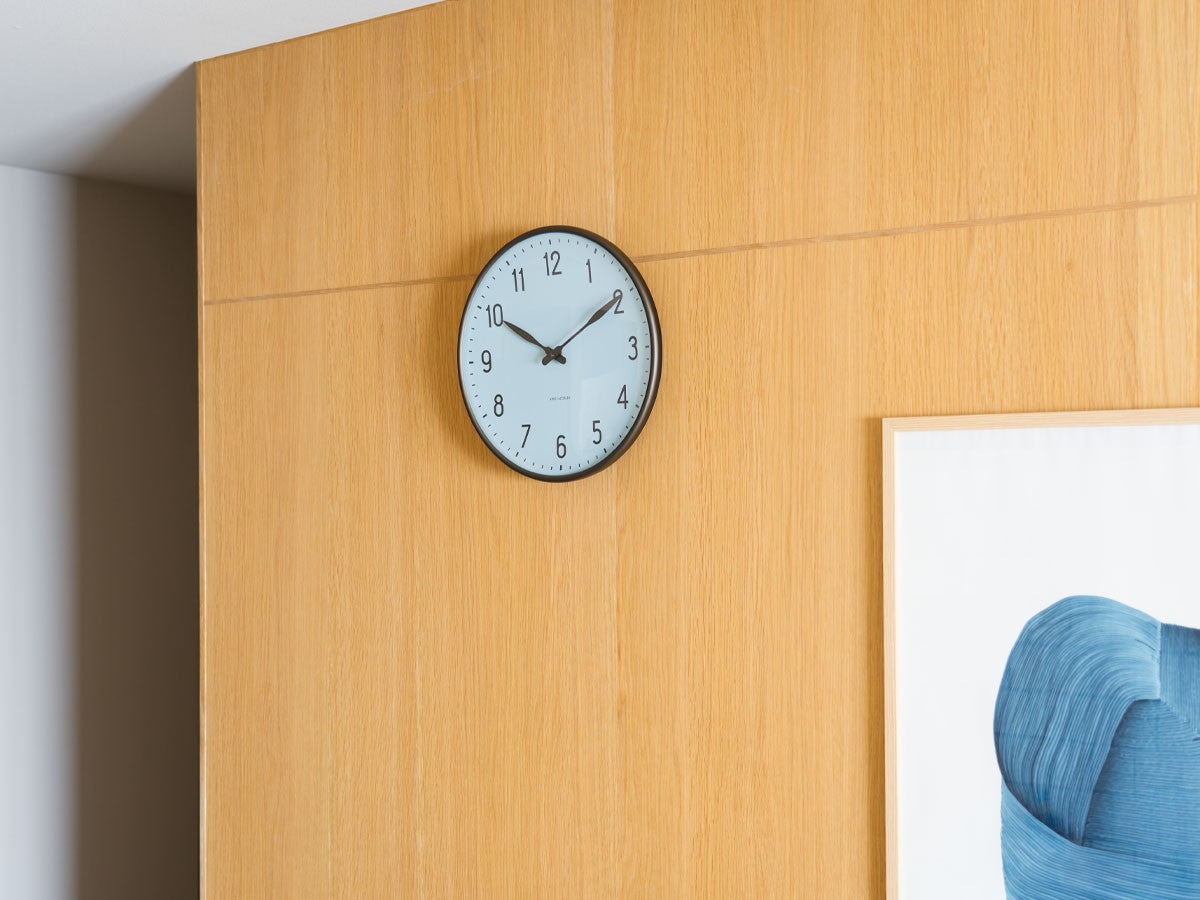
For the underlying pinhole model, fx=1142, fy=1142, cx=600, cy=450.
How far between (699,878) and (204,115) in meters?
1.73

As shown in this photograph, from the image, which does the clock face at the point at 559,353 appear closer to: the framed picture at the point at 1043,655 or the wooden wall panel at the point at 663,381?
the wooden wall panel at the point at 663,381

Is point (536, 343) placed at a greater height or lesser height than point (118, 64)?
lesser

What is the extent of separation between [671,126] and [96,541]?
2.20 m

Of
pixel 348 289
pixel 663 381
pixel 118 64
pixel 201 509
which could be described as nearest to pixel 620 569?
pixel 663 381

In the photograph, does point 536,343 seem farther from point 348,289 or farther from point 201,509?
point 201,509

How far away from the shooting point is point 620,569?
1838mm

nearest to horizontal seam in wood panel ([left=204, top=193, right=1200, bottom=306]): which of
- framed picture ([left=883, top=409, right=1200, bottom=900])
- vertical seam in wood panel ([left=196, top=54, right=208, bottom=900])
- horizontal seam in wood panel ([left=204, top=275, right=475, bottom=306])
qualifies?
horizontal seam in wood panel ([left=204, top=275, right=475, bottom=306])

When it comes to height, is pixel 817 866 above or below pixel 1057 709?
below

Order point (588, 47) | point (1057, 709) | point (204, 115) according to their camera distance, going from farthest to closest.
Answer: point (204, 115), point (588, 47), point (1057, 709)

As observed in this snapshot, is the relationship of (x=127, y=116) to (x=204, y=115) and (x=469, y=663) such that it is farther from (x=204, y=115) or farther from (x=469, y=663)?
(x=469, y=663)

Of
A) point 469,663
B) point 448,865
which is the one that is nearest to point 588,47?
point 469,663

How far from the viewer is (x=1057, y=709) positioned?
150 centimetres

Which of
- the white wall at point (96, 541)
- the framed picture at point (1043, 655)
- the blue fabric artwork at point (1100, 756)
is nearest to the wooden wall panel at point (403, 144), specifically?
the framed picture at point (1043, 655)

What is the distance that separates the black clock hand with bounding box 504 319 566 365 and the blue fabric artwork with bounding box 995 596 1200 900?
0.82 m
